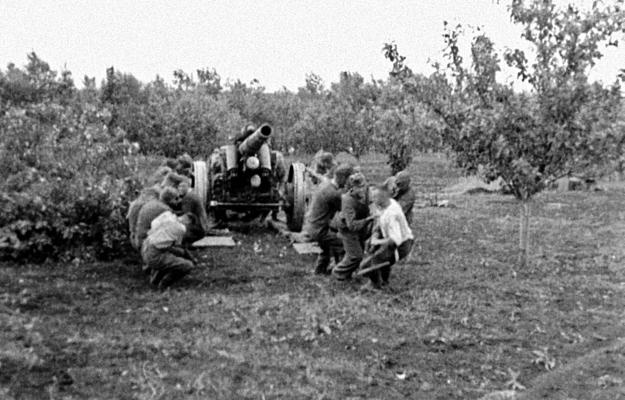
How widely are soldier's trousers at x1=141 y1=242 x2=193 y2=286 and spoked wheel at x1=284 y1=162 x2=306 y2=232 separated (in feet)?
17.0

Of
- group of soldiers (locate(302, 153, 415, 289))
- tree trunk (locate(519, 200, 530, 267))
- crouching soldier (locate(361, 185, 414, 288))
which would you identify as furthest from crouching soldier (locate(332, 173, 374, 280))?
tree trunk (locate(519, 200, 530, 267))

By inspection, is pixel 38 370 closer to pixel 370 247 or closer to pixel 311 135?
pixel 370 247

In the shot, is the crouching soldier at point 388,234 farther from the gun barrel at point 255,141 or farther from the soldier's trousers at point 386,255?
the gun barrel at point 255,141

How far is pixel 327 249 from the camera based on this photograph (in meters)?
11.2

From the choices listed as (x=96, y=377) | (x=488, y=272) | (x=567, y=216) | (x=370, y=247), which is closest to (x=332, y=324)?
(x=370, y=247)

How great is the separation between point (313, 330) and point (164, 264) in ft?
8.65

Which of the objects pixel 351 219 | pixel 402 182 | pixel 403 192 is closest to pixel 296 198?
pixel 403 192

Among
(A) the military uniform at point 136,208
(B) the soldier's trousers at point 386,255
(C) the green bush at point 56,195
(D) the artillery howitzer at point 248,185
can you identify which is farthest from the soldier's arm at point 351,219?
(D) the artillery howitzer at point 248,185

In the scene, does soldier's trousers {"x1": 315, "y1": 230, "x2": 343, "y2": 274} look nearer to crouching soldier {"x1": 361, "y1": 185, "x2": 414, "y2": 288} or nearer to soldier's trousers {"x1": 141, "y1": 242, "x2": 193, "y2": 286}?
crouching soldier {"x1": 361, "y1": 185, "x2": 414, "y2": 288}

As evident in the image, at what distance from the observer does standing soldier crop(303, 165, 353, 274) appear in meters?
10.8

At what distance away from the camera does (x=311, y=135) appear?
43.5 metres

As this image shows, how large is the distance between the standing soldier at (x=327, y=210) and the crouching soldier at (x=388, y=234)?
3.06 feet

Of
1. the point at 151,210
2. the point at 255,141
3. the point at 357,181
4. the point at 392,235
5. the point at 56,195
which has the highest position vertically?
the point at 255,141

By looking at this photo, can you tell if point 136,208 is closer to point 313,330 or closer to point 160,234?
point 160,234
